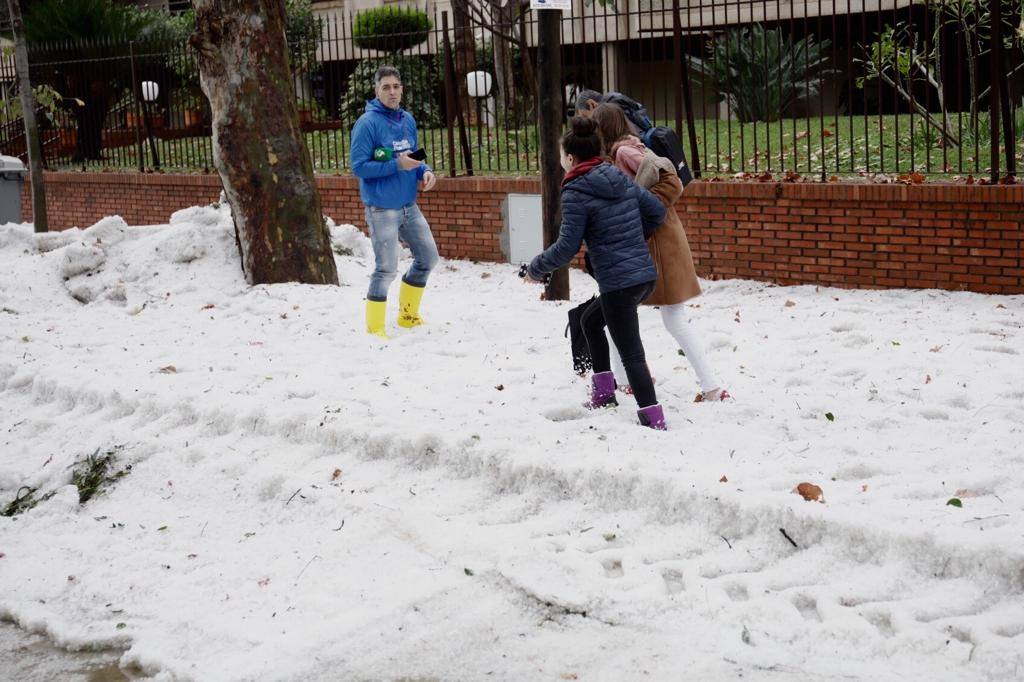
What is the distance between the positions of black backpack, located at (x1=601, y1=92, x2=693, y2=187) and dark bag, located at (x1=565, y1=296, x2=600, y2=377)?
0.91 meters

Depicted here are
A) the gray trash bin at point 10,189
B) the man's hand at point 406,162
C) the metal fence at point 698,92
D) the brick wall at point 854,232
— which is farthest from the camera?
the gray trash bin at point 10,189

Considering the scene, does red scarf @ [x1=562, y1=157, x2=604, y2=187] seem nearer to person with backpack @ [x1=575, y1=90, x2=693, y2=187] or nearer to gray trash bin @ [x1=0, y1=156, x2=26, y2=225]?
person with backpack @ [x1=575, y1=90, x2=693, y2=187]

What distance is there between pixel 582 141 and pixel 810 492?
6.70 ft

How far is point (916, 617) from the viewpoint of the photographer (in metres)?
4.18

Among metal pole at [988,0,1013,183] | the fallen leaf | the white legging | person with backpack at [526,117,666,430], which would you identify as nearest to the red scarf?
person with backpack at [526,117,666,430]

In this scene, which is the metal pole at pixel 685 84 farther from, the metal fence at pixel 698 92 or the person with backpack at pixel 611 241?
the person with backpack at pixel 611 241

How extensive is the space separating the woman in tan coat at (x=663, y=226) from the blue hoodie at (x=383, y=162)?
231 centimetres

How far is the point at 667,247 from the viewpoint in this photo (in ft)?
21.2

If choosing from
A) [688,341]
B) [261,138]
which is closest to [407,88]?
[261,138]

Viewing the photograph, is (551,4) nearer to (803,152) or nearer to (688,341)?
(688,341)

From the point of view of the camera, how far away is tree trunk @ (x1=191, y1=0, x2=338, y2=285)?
10.3 meters

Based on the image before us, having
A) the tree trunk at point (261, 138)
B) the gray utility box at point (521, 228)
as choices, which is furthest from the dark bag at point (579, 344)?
the gray utility box at point (521, 228)

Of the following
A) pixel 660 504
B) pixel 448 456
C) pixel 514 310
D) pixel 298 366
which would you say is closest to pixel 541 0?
pixel 514 310

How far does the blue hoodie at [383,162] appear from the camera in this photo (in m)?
8.36
